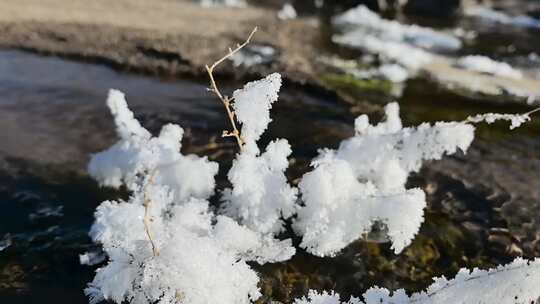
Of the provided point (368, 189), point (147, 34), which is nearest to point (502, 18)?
point (147, 34)

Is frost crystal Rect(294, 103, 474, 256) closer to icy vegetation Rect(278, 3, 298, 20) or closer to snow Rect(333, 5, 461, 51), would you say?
snow Rect(333, 5, 461, 51)

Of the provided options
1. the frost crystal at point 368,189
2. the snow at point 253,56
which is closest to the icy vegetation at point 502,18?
the snow at point 253,56

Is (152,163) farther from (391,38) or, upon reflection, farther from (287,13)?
(287,13)

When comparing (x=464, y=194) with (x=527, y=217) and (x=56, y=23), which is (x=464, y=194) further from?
(x=56, y=23)

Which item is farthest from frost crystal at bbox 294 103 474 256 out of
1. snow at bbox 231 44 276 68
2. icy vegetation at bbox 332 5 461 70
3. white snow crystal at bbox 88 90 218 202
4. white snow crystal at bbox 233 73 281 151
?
icy vegetation at bbox 332 5 461 70

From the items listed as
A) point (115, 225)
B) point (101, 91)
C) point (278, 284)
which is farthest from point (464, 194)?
point (101, 91)

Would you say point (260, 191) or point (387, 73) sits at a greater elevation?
point (260, 191)

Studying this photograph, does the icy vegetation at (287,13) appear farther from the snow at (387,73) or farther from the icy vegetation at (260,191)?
the icy vegetation at (260,191)
